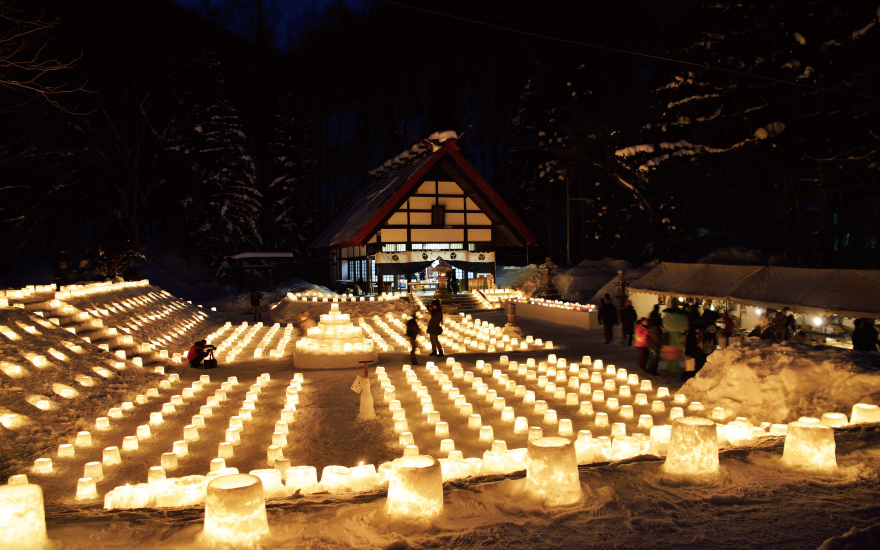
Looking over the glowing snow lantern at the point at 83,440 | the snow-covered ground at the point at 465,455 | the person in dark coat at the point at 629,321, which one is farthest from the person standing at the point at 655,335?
the glowing snow lantern at the point at 83,440

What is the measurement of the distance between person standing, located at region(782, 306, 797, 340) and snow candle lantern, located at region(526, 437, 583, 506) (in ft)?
35.4

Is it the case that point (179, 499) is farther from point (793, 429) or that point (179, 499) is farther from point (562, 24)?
point (562, 24)

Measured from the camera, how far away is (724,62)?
17.3m

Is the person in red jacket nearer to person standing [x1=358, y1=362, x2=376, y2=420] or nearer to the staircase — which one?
person standing [x1=358, y1=362, x2=376, y2=420]

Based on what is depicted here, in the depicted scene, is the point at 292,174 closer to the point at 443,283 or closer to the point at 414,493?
the point at 443,283

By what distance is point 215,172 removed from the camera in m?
30.5

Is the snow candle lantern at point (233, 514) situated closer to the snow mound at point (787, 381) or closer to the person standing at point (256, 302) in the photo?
the snow mound at point (787, 381)

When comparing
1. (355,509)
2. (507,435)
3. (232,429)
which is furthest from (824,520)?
(232,429)

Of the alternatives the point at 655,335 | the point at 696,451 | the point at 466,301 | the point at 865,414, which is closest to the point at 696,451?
the point at 696,451

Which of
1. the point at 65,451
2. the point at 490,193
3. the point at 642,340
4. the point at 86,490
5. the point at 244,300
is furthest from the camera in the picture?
the point at 490,193

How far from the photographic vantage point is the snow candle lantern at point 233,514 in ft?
11.2

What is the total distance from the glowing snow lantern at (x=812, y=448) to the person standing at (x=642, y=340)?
6295 millimetres

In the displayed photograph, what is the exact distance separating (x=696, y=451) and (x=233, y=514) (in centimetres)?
369

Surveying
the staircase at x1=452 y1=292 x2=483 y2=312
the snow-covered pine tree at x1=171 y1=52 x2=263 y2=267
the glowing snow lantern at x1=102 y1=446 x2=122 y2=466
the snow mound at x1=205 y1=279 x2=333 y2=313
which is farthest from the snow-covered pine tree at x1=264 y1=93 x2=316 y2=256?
the glowing snow lantern at x1=102 y1=446 x2=122 y2=466
